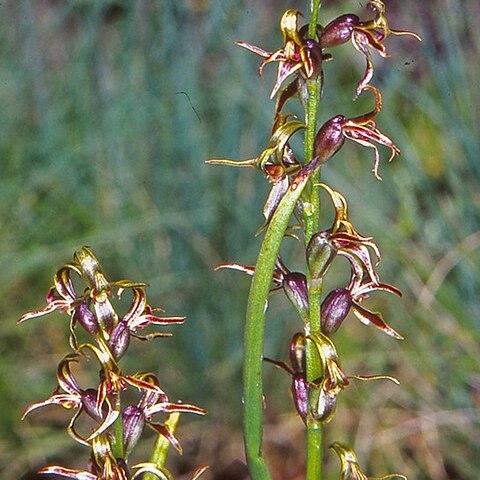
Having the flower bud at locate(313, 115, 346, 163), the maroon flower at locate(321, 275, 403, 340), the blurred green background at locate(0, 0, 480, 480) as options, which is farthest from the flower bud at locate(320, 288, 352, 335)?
the blurred green background at locate(0, 0, 480, 480)

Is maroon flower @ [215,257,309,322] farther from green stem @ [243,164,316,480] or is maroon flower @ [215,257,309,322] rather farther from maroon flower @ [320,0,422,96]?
maroon flower @ [320,0,422,96]

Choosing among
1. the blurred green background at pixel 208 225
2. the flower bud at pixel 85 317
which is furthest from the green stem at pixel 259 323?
the blurred green background at pixel 208 225

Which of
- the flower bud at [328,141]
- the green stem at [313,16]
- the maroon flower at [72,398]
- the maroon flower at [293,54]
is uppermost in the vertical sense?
the green stem at [313,16]

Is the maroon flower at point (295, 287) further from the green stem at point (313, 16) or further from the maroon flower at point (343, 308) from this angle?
the green stem at point (313, 16)

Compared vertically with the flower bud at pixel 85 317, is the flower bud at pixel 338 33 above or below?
above

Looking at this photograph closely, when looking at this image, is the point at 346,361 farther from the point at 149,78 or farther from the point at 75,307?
the point at 75,307

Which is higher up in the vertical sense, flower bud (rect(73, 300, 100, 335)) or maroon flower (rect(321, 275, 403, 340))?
maroon flower (rect(321, 275, 403, 340))

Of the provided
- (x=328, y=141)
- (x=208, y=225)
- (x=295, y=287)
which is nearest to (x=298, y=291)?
(x=295, y=287)
